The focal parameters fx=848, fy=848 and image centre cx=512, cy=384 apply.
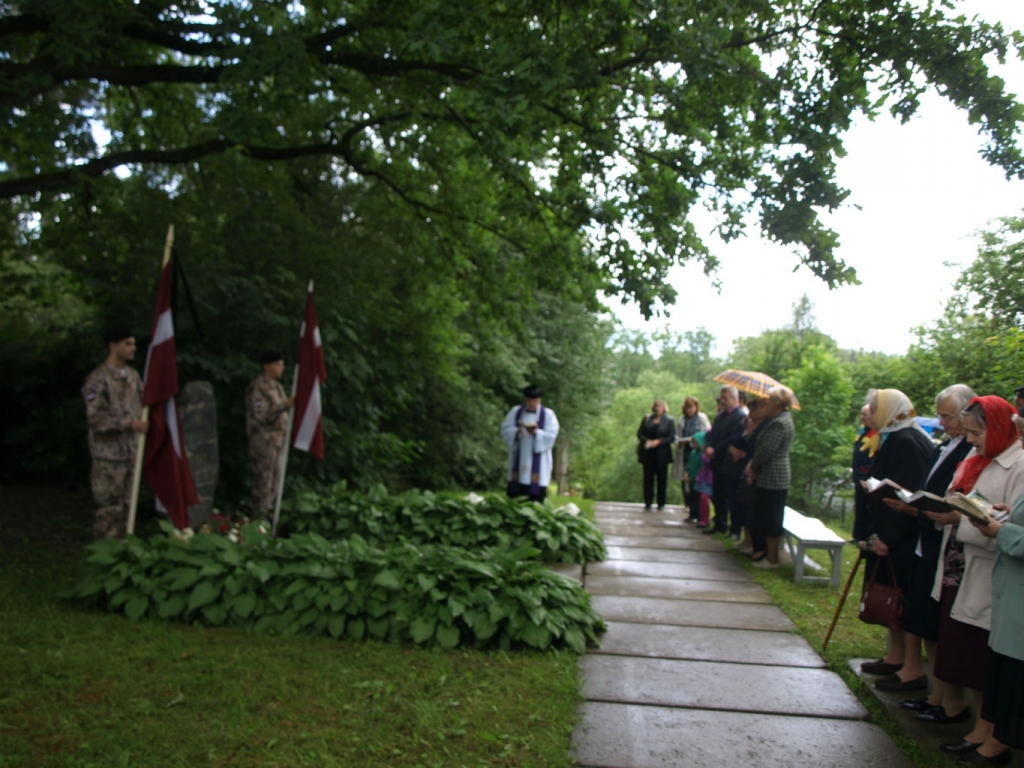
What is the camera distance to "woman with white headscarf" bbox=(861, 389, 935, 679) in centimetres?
534

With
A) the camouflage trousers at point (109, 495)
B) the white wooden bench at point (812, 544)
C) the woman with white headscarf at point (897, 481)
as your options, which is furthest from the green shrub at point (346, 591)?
the white wooden bench at point (812, 544)

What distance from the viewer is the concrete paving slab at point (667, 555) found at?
984cm

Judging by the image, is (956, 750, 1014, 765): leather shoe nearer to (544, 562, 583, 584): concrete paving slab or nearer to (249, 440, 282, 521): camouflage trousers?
(544, 562, 583, 584): concrete paving slab

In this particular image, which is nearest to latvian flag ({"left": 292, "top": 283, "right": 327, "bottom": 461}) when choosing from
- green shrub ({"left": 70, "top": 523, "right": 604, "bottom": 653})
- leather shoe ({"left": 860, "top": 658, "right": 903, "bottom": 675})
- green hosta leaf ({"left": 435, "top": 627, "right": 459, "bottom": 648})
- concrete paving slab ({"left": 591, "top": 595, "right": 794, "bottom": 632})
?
green shrub ({"left": 70, "top": 523, "right": 604, "bottom": 653})

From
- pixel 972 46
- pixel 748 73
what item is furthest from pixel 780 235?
pixel 972 46

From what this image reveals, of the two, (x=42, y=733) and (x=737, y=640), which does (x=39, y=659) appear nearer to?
(x=42, y=733)

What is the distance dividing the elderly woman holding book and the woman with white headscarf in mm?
1134

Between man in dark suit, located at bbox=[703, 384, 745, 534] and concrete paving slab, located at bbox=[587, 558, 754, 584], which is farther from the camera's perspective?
man in dark suit, located at bbox=[703, 384, 745, 534]

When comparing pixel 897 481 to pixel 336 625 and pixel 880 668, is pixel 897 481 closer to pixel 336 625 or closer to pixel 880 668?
pixel 880 668

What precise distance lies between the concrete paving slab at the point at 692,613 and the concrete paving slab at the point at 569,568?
736mm

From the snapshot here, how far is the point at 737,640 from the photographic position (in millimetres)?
6523

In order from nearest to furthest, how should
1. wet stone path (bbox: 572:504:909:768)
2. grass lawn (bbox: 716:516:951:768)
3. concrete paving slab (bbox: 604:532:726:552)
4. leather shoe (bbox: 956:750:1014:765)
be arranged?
leather shoe (bbox: 956:750:1014:765) < wet stone path (bbox: 572:504:909:768) < grass lawn (bbox: 716:516:951:768) < concrete paving slab (bbox: 604:532:726:552)

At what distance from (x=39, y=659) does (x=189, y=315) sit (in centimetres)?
568

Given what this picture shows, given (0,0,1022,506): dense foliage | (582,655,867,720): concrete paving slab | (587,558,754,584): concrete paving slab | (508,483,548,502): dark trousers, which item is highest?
(0,0,1022,506): dense foliage
